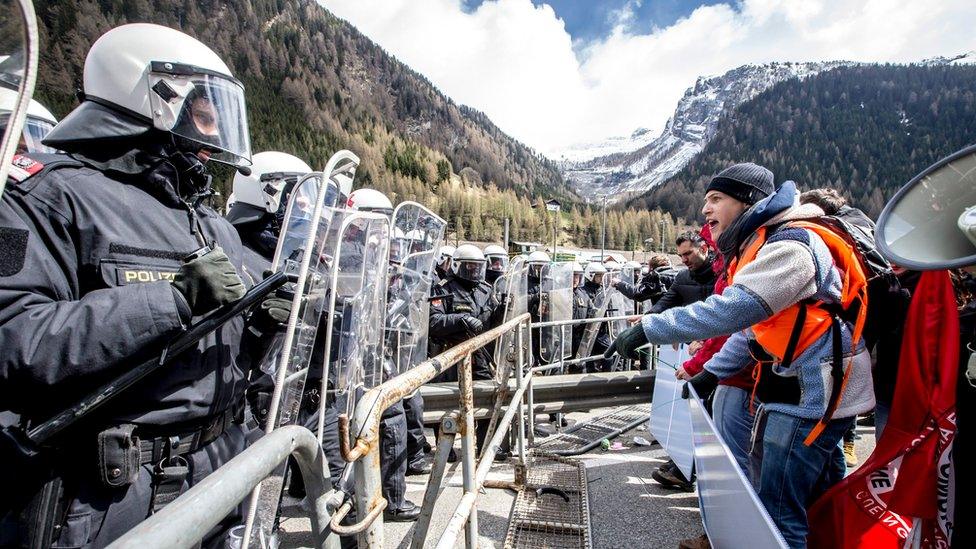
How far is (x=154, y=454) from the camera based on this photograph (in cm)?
140

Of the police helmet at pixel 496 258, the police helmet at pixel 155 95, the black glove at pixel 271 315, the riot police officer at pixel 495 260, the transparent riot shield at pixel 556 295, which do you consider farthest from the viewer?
the police helmet at pixel 496 258

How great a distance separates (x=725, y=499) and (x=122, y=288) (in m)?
2.17

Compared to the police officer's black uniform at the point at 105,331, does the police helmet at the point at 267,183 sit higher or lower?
higher

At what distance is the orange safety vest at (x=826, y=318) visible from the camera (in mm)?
1869

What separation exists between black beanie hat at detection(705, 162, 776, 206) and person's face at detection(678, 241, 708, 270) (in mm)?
2504

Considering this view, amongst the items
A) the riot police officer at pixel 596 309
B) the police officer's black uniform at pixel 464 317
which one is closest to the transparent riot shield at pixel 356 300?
the police officer's black uniform at pixel 464 317

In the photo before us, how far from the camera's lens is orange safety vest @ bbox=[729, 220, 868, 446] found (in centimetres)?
187

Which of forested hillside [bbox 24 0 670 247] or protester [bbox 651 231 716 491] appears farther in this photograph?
forested hillside [bbox 24 0 670 247]

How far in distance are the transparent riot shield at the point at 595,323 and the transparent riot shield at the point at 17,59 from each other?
23.6 feet

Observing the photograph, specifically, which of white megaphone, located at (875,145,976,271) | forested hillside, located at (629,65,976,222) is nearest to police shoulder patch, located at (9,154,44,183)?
white megaphone, located at (875,145,976,271)

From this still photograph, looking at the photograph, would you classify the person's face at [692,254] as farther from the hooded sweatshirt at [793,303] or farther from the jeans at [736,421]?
the hooded sweatshirt at [793,303]

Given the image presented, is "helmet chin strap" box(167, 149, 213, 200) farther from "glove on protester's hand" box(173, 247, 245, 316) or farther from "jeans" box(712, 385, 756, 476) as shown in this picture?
"jeans" box(712, 385, 756, 476)

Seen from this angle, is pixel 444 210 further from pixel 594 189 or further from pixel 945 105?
pixel 594 189

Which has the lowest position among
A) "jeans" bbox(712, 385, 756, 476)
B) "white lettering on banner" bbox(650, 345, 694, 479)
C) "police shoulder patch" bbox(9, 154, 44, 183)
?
"white lettering on banner" bbox(650, 345, 694, 479)
